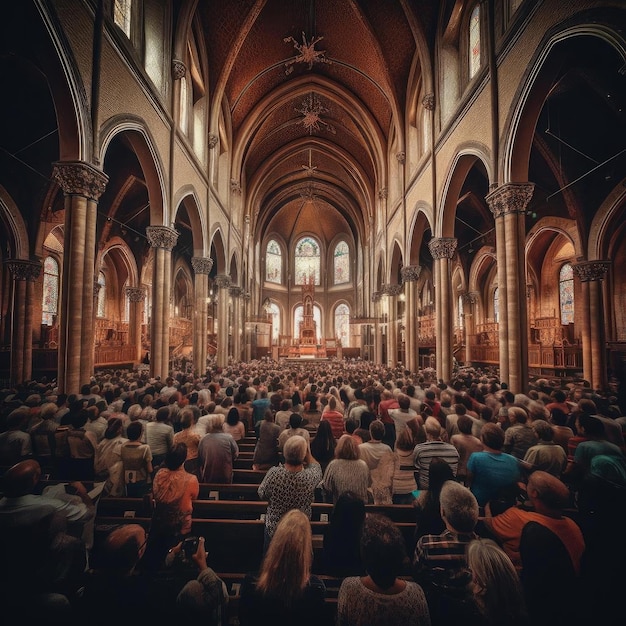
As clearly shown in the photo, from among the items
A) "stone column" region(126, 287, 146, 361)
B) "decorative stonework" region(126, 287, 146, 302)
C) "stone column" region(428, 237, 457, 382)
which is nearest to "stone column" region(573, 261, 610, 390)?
"stone column" region(428, 237, 457, 382)

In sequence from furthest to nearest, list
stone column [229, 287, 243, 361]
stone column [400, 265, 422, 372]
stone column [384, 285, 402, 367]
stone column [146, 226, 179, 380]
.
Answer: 1. stone column [229, 287, 243, 361]
2. stone column [384, 285, 402, 367]
3. stone column [400, 265, 422, 372]
4. stone column [146, 226, 179, 380]

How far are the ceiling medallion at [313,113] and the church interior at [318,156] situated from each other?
14 cm

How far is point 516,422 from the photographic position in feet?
16.4

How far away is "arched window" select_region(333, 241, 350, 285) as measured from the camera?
43531 mm

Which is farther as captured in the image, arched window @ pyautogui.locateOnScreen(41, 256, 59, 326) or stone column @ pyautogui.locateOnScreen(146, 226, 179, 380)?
arched window @ pyautogui.locateOnScreen(41, 256, 59, 326)

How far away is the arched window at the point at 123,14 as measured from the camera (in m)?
9.80

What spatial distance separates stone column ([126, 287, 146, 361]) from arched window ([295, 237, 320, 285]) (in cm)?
2357

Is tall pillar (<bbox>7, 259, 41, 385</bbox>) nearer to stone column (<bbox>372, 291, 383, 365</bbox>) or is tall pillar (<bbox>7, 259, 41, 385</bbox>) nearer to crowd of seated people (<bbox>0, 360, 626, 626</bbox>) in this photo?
crowd of seated people (<bbox>0, 360, 626, 626</bbox>)

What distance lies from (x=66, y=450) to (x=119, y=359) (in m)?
16.4

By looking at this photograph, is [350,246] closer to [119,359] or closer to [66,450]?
[119,359]

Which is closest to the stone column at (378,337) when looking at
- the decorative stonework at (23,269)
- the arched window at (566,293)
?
the arched window at (566,293)

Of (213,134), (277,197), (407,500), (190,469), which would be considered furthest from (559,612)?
(277,197)

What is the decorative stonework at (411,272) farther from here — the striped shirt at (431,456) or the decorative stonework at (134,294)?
the decorative stonework at (134,294)

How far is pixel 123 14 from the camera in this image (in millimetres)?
10133
